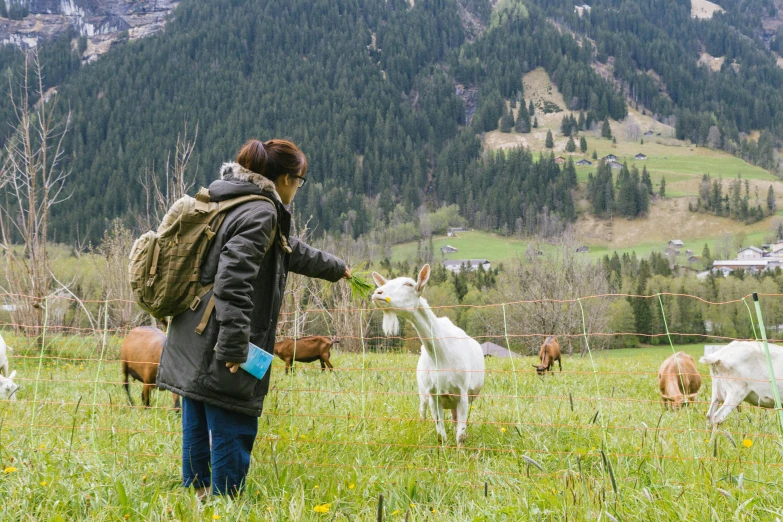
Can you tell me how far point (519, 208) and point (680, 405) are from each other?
129821mm

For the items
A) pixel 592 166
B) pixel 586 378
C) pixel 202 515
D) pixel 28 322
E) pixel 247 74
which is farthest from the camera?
pixel 247 74

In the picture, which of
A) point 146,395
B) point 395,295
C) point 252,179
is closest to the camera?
point 252,179

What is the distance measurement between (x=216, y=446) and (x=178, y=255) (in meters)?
1.15

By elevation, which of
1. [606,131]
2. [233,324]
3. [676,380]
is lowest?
[606,131]

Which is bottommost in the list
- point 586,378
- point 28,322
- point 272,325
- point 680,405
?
point 28,322

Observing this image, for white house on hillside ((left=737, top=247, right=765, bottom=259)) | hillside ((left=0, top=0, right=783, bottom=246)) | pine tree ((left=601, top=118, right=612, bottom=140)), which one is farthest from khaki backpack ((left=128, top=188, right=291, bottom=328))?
pine tree ((left=601, top=118, right=612, bottom=140))

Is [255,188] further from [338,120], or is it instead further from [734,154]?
[734,154]

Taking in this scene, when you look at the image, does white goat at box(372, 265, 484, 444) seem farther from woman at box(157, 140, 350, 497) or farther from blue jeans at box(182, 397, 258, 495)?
blue jeans at box(182, 397, 258, 495)

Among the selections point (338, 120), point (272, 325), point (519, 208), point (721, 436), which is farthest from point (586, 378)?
point (338, 120)

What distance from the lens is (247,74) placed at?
639 ft

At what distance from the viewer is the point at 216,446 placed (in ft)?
11.7

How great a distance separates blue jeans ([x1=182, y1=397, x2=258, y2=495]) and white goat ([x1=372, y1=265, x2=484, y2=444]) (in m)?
1.77

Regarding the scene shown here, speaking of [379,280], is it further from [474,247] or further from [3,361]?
[474,247]

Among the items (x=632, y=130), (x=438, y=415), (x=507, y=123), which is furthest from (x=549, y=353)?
(x=632, y=130)
